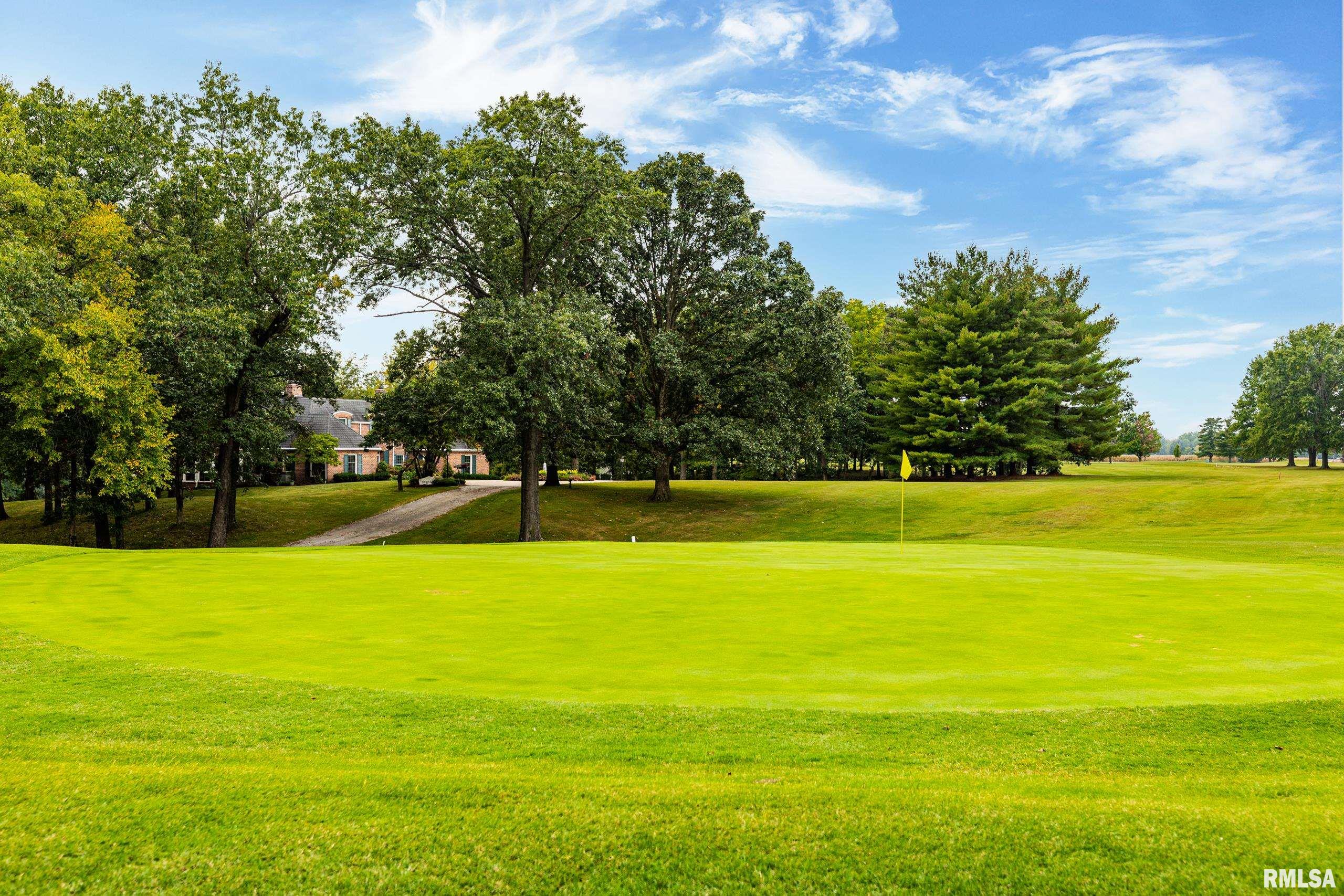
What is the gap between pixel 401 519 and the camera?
45.2 meters

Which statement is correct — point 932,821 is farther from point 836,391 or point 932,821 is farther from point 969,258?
point 969,258

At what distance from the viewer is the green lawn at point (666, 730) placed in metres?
3.89

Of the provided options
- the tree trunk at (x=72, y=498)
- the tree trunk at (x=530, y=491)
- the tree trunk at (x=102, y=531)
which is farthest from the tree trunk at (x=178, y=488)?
the tree trunk at (x=530, y=491)

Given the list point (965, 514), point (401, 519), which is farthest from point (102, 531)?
point (965, 514)

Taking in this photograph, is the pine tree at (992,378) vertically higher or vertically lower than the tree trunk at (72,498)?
higher

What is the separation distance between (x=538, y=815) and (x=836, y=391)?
133 ft

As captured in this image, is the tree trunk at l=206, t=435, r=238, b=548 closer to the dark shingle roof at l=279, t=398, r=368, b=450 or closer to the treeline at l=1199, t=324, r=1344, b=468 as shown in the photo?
the dark shingle roof at l=279, t=398, r=368, b=450

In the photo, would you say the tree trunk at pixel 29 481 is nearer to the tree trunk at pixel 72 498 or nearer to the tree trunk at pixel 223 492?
the tree trunk at pixel 72 498

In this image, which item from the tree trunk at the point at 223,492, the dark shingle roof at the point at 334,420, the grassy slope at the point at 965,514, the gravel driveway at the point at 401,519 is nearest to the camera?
the grassy slope at the point at 965,514

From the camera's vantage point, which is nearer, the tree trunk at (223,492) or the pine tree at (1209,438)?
the tree trunk at (223,492)

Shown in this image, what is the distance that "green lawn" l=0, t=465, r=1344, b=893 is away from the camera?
389 cm

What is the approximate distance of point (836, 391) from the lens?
43.3 m

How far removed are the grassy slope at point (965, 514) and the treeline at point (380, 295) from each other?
11.6ft

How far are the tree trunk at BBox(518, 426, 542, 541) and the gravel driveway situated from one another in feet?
32.7
